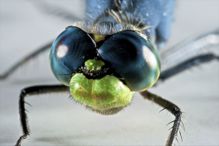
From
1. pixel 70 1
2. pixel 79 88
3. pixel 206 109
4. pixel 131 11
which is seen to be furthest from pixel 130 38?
pixel 70 1

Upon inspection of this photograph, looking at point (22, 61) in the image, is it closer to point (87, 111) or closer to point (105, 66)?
point (87, 111)

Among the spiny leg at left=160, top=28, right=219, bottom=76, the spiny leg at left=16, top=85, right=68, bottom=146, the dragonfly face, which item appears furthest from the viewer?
the spiny leg at left=160, top=28, right=219, bottom=76

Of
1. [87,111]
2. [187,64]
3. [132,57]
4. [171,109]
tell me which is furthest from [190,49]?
[132,57]

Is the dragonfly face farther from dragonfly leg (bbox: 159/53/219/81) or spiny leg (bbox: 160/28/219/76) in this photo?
spiny leg (bbox: 160/28/219/76)

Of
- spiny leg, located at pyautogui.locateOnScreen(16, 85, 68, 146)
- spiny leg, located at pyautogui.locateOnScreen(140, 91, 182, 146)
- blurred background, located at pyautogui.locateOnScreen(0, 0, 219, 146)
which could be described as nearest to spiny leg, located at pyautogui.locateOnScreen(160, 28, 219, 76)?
blurred background, located at pyautogui.locateOnScreen(0, 0, 219, 146)

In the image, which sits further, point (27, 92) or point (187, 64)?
point (187, 64)

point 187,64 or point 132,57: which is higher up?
point 187,64

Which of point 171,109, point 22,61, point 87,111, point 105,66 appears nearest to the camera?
point 105,66

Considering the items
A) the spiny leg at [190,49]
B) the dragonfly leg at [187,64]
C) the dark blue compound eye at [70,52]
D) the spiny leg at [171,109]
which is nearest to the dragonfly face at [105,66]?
the dark blue compound eye at [70,52]
